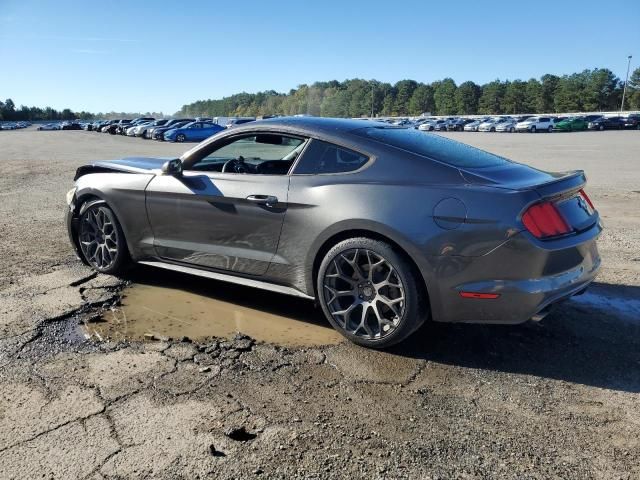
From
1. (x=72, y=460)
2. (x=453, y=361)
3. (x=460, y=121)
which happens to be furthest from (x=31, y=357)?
(x=460, y=121)

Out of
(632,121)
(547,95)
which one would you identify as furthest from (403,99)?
(632,121)

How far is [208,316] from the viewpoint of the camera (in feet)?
13.7

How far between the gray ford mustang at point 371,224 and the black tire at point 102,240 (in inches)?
10.6

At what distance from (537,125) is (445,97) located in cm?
7798

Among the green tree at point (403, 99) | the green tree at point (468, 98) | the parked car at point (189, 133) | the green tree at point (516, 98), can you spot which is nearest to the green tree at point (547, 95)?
the green tree at point (516, 98)

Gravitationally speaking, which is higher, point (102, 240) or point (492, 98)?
point (492, 98)

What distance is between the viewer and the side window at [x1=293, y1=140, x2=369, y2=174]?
3664 millimetres

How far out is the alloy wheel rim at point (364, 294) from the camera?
3432 mm

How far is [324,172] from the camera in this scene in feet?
12.3

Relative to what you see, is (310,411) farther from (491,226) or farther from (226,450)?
(491,226)

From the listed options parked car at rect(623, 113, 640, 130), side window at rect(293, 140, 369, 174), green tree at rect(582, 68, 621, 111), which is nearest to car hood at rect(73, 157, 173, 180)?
side window at rect(293, 140, 369, 174)

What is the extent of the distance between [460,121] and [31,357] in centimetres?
7145

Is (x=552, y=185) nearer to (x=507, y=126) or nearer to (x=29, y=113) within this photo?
(x=507, y=126)

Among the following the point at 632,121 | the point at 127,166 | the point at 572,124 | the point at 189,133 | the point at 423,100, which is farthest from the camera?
the point at 423,100
